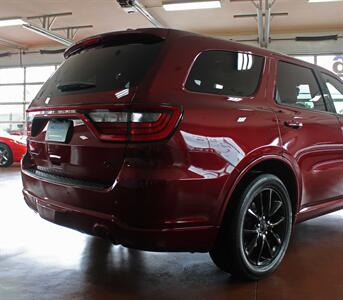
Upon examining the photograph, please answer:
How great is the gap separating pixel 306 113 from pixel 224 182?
3.49 ft

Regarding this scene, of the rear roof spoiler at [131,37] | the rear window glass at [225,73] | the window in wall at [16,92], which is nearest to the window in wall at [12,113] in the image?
the window in wall at [16,92]

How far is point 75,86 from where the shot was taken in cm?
244

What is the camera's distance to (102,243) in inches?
133

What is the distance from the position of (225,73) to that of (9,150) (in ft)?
26.9

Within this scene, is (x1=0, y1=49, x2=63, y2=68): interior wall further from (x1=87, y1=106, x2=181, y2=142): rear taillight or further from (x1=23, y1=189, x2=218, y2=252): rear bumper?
(x1=87, y1=106, x2=181, y2=142): rear taillight

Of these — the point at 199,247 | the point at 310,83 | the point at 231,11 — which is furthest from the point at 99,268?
the point at 231,11

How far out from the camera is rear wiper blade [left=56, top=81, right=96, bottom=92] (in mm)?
2376

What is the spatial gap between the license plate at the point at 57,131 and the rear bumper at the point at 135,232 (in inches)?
15.0

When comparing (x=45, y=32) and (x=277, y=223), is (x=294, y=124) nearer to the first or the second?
(x=277, y=223)

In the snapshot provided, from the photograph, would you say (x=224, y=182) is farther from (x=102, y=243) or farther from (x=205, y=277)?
(x=102, y=243)

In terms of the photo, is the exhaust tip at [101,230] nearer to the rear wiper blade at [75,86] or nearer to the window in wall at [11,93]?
the rear wiper blade at [75,86]

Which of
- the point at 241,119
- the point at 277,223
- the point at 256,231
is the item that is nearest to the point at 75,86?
the point at 241,119

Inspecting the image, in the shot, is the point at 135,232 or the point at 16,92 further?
the point at 16,92

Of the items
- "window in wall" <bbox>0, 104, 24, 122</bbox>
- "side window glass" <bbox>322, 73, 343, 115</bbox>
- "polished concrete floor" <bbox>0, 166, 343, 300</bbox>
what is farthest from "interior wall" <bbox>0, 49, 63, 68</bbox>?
"side window glass" <bbox>322, 73, 343, 115</bbox>
